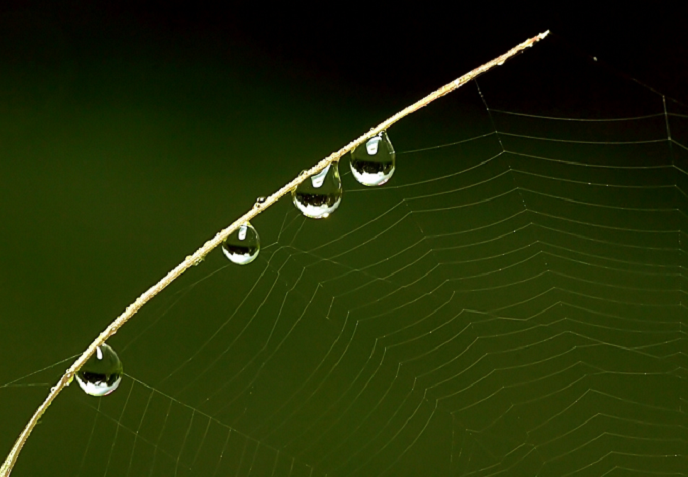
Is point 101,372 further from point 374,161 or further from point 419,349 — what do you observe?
→ point 419,349

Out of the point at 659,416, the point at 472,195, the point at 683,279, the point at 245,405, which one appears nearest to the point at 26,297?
the point at 245,405

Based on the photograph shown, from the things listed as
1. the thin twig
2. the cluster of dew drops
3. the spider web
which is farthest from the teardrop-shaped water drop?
the spider web

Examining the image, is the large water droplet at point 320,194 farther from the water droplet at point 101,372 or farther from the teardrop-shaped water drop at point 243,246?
the water droplet at point 101,372

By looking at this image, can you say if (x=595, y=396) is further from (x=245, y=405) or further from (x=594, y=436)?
(x=245, y=405)

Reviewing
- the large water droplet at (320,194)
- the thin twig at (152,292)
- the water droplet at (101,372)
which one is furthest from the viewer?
the large water droplet at (320,194)

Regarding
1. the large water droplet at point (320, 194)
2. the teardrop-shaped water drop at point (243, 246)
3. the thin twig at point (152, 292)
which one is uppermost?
the large water droplet at point (320, 194)

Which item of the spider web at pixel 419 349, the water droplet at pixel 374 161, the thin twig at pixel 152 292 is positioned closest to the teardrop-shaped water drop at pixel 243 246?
the water droplet at pixel 374 161

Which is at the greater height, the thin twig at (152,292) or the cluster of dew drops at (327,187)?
the cluster of dew drops at (327,187)
